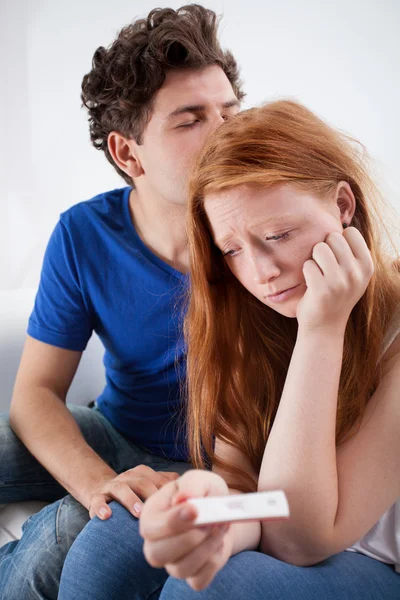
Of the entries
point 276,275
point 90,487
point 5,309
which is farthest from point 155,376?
point 276,275

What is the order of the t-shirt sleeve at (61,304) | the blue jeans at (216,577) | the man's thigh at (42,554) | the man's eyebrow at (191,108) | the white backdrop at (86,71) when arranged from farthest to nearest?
the white backdrop at (86,71) < the t-shirt sleeve at (61,304) < the man's eyebrow at (191,108) < the man's thigh at (42,554) < the blue jeans at (216,577)

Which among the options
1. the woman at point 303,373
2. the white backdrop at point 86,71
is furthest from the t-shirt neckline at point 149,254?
the white backdrop at point 86,71

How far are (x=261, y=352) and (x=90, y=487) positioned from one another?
1.49 ft

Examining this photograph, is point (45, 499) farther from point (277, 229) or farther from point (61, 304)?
point (277, 229)

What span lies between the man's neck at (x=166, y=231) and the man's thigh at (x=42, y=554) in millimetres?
626

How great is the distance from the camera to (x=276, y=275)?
3.64 feet

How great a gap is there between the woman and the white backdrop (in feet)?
3.65

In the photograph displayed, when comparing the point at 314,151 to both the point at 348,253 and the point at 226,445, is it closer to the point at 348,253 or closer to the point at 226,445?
the point at 348,253

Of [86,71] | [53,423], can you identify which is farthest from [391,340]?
[86,71]

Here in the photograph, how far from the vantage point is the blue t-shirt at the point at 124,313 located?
1709 millimetres

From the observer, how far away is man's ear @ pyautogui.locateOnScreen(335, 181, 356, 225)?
1171 millimetres

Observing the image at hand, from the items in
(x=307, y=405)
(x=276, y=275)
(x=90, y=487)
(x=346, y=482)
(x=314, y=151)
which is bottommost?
(x=90, y=487)

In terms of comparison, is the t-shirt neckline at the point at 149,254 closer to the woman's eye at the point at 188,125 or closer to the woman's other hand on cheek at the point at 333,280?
the woman's eye at the point at 188,125

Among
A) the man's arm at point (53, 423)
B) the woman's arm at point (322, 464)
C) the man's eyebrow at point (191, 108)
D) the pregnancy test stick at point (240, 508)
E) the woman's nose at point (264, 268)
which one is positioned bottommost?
the man's arm at point (53, 423)
